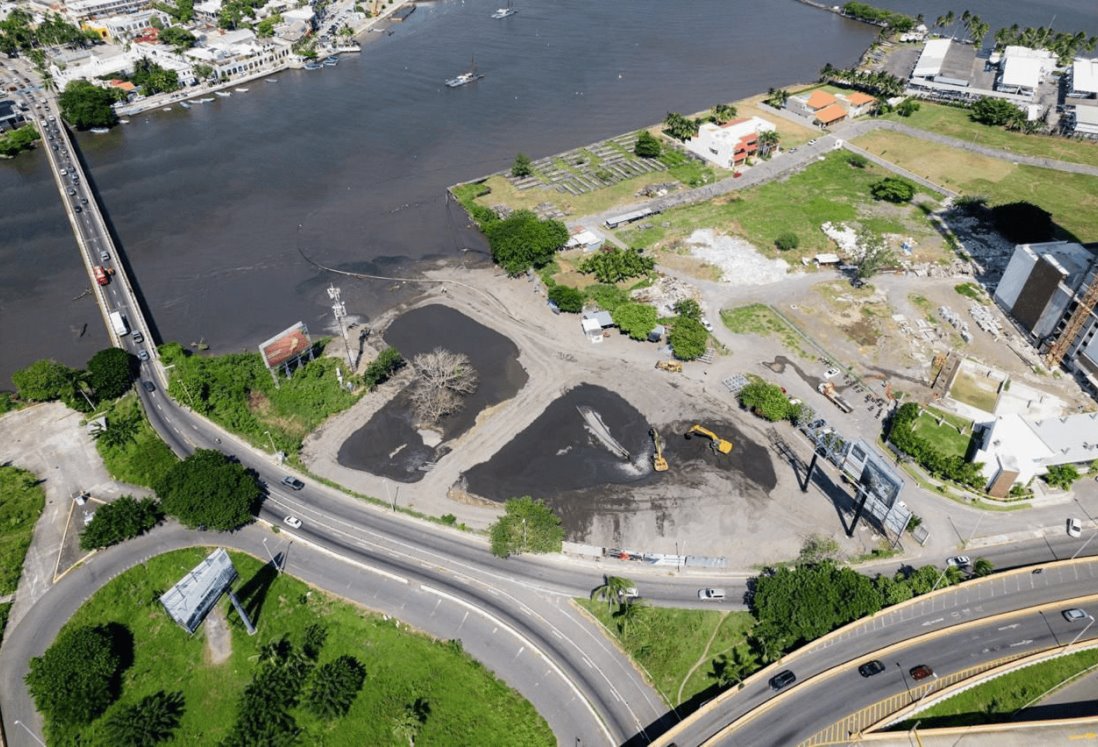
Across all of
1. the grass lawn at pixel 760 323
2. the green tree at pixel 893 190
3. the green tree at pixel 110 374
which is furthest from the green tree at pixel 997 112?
the green tree at pixel 110 374

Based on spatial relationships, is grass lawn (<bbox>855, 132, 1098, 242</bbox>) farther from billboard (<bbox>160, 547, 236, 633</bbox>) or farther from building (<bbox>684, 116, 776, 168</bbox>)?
billboard (<bbox>160, 547, 236, 633</bbox>)

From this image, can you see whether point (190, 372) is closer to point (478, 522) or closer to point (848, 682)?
point (478, 522)

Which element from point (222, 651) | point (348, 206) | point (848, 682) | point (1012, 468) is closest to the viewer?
point (848, 682)

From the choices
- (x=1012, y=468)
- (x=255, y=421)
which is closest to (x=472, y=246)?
(x=255, y=421)

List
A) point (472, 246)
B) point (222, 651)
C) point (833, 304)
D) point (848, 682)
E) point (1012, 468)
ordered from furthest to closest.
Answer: point (472, 246)
point (833, 304)
point (1012, 468)
point (222, 651)
point (848, 682)

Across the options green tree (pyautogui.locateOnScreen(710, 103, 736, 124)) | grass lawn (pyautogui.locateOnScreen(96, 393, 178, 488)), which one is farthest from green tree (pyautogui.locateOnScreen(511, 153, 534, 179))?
grass lawn (pyautogui.locateOnScreen(96, 393, 178, 488))

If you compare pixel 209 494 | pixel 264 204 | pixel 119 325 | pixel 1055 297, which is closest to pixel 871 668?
pixel 1055 297

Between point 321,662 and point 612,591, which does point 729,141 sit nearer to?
point 612,591
